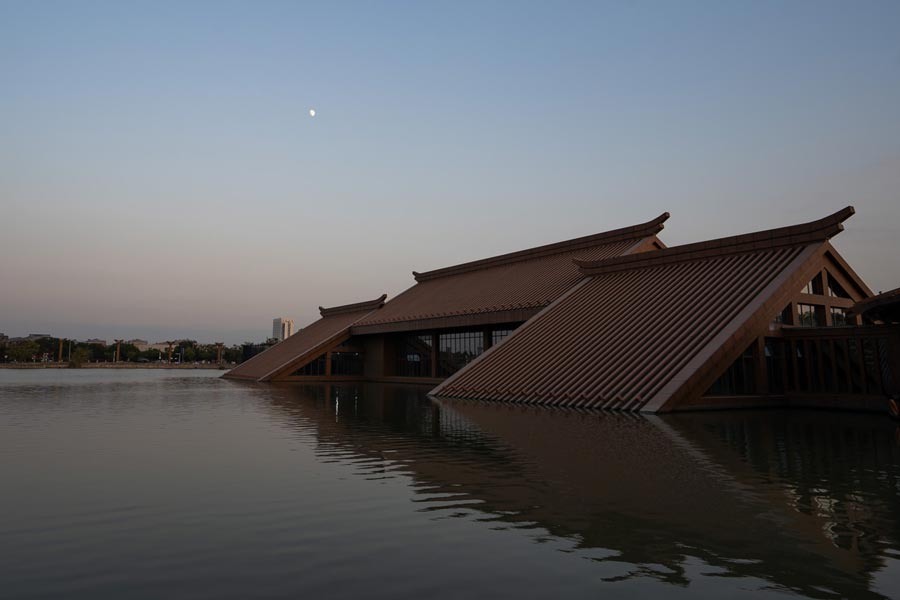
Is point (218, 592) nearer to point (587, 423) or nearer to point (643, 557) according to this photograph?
point (643, 557)

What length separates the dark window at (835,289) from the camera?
25312mm

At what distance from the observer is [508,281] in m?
42.1

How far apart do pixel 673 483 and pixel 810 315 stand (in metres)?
19.3

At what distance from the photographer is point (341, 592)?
15.4ft

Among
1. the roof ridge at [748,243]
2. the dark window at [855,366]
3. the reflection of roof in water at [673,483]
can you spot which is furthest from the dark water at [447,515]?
the roof ridge at [748,243]

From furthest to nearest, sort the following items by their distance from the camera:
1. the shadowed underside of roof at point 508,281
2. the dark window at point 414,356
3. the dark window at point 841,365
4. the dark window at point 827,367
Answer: the dark window at point 414,356, the shadowed underside of roof at point 508,281, the dark window at point 827,367, the dark window at point 841,365

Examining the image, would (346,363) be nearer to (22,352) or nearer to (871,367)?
(871,367)

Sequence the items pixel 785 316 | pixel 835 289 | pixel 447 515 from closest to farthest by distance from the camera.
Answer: pixel 447 515 → pixel 785 316 → pixel 835 289

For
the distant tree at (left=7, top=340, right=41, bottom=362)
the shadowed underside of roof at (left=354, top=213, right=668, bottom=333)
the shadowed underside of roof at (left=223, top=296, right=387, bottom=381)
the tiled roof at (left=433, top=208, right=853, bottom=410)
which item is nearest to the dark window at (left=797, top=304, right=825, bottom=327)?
the tiled roof at (left=433, top=208, right=853, bottom=410)

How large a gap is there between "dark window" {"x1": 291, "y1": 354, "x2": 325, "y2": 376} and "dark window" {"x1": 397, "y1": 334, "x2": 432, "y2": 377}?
6.43m

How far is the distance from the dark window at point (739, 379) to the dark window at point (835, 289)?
19.2 feet

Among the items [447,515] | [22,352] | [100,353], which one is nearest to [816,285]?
[447,515]

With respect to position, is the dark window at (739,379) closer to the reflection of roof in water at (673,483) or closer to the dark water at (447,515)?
the reflection of roof in water at (673,483)

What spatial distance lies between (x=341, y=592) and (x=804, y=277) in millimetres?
23884
